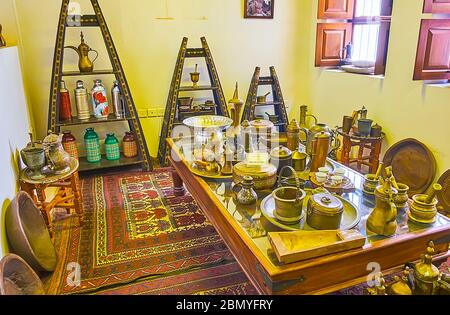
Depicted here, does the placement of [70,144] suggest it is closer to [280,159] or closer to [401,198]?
[280,159]

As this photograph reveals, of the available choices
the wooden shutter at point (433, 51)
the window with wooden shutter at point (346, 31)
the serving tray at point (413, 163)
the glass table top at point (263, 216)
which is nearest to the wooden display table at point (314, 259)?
the glass table top at point (263, 216)

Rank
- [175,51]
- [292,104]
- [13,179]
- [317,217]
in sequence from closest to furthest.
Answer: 1. [317,217]
2. [13,179]
3. [175,51]
4. [292,104]

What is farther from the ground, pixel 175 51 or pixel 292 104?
pixel 175 51

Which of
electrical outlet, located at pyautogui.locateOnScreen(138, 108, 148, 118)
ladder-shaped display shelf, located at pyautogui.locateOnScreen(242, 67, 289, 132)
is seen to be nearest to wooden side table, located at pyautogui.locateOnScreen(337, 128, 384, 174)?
ladder-shaped display shelf, located at pyautogui.locateOnScreen(242, 67, 289, 132)

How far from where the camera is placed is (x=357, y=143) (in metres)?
3.28

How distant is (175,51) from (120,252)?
7.75 feet

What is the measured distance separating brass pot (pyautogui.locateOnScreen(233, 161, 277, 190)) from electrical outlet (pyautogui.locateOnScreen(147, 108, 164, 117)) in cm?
218

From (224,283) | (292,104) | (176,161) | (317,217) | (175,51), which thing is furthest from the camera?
(292,104)

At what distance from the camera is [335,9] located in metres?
3.91

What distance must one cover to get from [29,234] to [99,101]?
1.68 metres

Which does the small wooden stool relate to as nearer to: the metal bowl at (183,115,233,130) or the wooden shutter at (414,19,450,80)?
the metal bowl at (183,115,233,130)
